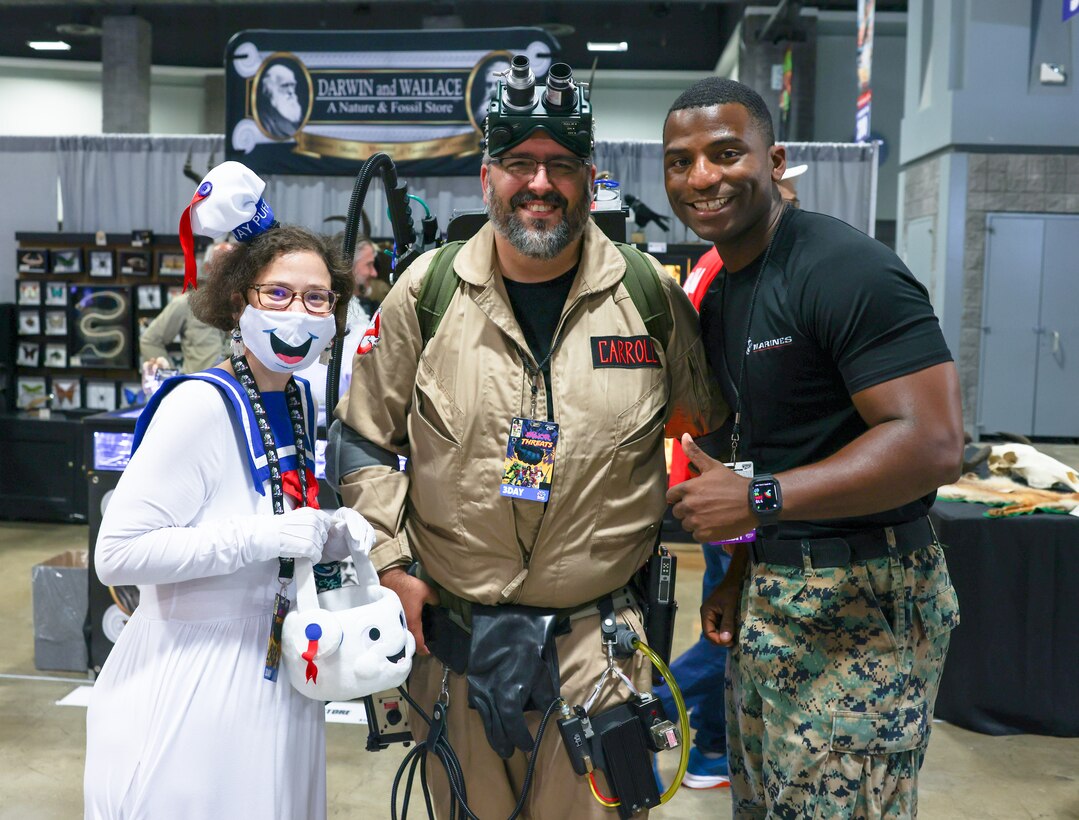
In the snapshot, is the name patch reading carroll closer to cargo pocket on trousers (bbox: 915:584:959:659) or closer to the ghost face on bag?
the ghost face on bag

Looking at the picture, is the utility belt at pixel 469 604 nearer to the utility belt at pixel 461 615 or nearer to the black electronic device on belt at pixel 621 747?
the utility belt at pixel 461 615

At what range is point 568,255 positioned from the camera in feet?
6.34

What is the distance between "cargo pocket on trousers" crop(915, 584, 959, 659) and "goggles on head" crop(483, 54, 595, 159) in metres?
1.04

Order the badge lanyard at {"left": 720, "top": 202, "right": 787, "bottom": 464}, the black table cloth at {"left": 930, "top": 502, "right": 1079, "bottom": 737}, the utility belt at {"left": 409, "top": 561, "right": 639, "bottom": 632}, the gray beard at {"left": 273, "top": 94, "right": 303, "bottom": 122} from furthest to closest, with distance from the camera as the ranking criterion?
the gray beard at {"left": 273, "top": 94, "right": 303, "bottom": 122} → the black table cloth at {"left": 930, "top": 502, "right": 1079, "bottom": 737} → the utility belt at {"left": 409, "top": 561, "right": 639, "bottom": 632} → the badge lanyard at {"left": 720, "top": 202, "right": 787, "bottom": 464}

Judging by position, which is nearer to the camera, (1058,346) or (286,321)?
(286,321)

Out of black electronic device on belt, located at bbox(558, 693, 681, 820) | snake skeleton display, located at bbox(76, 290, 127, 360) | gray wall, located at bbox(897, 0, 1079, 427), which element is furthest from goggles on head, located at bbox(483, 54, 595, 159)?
gray wall, located at bbox(897, 0, 1079, 427)

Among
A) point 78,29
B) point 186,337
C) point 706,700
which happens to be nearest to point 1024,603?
point 706,700

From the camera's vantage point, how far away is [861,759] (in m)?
1.72

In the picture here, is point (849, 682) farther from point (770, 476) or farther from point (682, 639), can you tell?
point (682, 639)

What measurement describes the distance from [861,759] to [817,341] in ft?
2.36

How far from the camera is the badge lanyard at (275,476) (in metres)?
1.69

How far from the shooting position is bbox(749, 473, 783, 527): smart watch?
1600 mm

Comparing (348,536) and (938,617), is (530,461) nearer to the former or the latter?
(348,536)

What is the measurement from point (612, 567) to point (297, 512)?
583 mm
